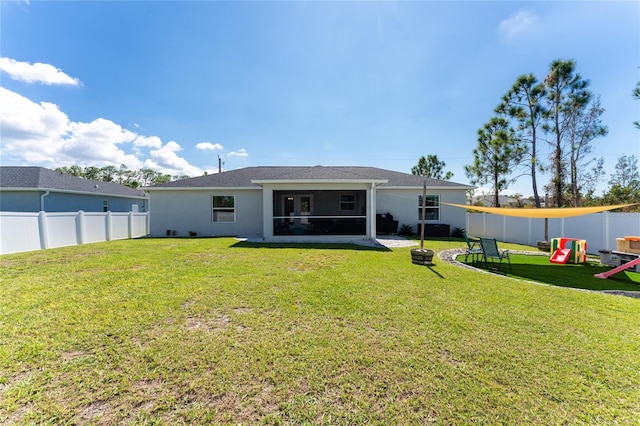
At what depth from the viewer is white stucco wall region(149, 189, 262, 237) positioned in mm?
14773

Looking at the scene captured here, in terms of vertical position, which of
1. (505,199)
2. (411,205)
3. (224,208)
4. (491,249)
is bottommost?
(491,249)

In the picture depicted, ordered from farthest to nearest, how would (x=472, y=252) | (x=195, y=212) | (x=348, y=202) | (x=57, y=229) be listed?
1. (x=348, y=202)
2. (x=195, y=212)
3. (x=57, y=229)
4. (x=472, y=252)

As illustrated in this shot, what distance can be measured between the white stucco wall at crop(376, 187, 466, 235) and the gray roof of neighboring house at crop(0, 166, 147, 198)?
73.0 feet

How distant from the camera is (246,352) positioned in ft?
10.0

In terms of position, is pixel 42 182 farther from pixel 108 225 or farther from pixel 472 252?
pixel 472 252

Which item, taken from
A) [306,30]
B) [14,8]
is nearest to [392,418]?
[306,30]

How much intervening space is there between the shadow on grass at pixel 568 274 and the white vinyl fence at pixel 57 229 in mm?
15898

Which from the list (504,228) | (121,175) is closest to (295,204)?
(504,228)

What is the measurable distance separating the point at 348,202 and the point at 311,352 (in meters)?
14.6

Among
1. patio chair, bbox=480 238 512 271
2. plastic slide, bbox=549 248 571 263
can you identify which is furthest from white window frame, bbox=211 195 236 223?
plastic slide, bbox=549 248 571 263

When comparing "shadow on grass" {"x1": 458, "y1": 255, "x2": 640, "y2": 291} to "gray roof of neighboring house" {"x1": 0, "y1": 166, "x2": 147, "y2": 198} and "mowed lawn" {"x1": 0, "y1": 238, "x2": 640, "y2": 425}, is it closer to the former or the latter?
"mowed lawn" {"x1": 0, "y1": 238, "x2": 640, "y2": 425}

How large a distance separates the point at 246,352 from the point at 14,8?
47.9 feet

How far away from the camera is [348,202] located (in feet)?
56.6

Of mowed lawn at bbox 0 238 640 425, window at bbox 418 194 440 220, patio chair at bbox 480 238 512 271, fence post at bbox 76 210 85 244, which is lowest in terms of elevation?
mowed lawn at bbox 0 238 640 425
